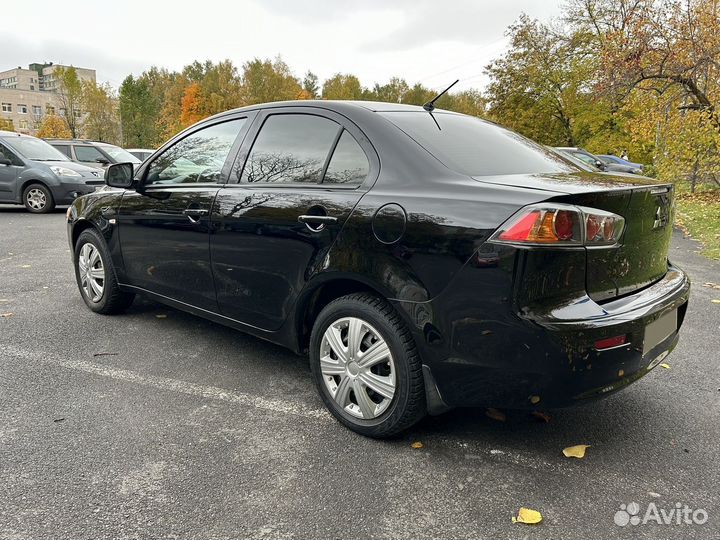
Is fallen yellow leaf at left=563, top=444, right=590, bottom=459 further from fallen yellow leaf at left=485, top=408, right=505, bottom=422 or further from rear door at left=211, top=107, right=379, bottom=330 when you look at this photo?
rear door at left=211, top=107, right=379, bottom=330

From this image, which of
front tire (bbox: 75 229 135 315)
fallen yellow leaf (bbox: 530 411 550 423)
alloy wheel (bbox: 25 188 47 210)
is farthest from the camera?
alloy wheel (bbox: 25 188 47 210)

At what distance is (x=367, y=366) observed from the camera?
2.72 meters

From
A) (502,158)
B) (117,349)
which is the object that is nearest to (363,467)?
(502,158)

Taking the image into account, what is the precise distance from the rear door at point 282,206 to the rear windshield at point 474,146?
32cm

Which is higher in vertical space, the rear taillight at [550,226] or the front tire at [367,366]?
the rear taillight at [550,226]

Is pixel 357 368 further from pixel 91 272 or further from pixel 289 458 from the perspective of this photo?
pixel 91 272

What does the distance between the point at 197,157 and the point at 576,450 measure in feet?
9.52

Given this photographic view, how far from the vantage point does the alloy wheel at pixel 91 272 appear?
15.2ft

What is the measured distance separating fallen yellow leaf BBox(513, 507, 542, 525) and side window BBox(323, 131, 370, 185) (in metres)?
1.63

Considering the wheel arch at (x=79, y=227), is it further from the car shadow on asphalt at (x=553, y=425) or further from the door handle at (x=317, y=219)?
the door handle at (x=317, y=219)

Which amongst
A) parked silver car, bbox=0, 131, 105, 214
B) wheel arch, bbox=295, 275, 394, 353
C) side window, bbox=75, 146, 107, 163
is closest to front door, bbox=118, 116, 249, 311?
wheel arch, bbox=295, 275, 394, 353

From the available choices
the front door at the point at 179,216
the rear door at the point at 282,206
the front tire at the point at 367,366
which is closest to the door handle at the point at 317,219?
the rear door at the point at 282,206

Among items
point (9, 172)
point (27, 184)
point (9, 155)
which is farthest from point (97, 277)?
point (9, 155)

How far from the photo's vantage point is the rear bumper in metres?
2.20
